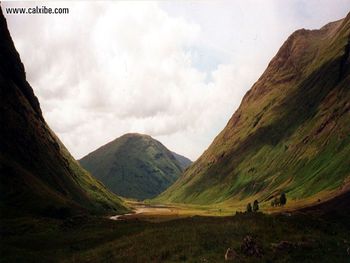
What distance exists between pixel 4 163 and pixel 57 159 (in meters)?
50.9

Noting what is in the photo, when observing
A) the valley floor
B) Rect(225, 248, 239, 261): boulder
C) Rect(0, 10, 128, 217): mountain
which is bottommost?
Rect(225, 248, 239, 261): boulder

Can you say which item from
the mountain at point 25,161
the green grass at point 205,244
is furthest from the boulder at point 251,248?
the mountain at point 25,161

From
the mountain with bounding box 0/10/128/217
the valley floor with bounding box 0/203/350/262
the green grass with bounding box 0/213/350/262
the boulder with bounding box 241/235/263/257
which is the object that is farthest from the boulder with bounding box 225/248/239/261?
the mountain with bounding box 0/10/128/217

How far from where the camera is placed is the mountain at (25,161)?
9900 cm

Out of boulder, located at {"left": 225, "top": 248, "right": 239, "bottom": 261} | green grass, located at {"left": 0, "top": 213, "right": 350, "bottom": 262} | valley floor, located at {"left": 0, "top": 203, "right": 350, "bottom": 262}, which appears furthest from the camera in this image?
green grass, located at {"left": 0, "top": 213, "right": 350, "bottom": 262}

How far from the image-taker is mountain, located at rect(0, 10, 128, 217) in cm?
9900

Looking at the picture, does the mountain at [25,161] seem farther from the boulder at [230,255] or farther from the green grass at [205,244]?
the boulder at [230,255]

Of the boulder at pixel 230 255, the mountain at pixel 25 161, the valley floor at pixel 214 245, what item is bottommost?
the boulder at pixel 230 255

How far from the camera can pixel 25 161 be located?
12681cm

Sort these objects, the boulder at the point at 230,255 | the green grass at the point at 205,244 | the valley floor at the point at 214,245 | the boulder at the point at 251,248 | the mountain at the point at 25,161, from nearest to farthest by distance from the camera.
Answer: the boulder at the point at 230,255
the boulder at the point at 251,248
the valley floor at the point at 214,245
the green grass at the point at 205,244
the mountain at the point at 25,161

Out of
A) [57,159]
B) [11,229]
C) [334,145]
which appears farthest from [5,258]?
[334,145]

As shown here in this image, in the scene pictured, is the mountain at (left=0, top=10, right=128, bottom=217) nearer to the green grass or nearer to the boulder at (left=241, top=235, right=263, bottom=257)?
the green grass

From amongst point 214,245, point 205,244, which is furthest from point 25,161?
point 214,245

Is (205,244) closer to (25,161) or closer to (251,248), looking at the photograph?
(251,248)
